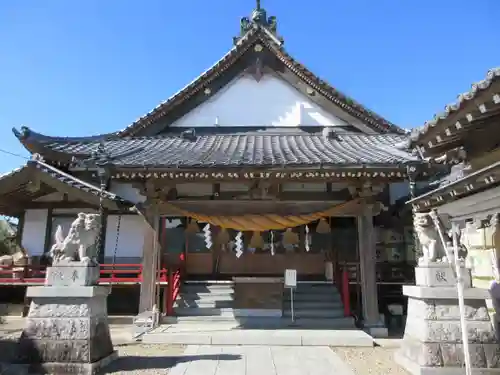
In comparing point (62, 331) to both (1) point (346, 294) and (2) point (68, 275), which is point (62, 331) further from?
(1) point (346, 294)

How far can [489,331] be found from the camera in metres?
5.85

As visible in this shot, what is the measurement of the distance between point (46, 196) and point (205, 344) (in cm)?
763

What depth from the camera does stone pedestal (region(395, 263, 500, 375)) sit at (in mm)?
5777

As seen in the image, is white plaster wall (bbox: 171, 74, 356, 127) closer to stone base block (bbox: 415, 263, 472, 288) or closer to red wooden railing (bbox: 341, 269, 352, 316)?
red wooden railing (bbox: 341, 269, 352, 316)

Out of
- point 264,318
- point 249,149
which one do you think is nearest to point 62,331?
point 264,318

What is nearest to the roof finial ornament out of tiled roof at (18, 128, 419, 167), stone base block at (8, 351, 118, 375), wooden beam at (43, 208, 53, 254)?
tiled roof at (18, 128, 419, 167)

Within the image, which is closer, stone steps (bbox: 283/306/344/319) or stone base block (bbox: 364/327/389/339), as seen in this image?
stone base block (bbox: 364/327/389/339)

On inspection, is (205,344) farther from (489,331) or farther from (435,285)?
(489,331)

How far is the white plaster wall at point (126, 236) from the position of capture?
11883 millimetres

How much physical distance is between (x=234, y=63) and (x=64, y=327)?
10006 millimetres

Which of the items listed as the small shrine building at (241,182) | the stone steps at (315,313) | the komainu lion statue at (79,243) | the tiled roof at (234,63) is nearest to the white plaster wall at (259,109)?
the small shrine building at (241,182)

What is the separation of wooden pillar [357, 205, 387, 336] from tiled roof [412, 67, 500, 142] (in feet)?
12.8

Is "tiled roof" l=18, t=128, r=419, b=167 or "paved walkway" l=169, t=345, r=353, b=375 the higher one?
"tiled roof" l=18, t=128, r=419, b=167

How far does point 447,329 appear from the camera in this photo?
591 centimetres
